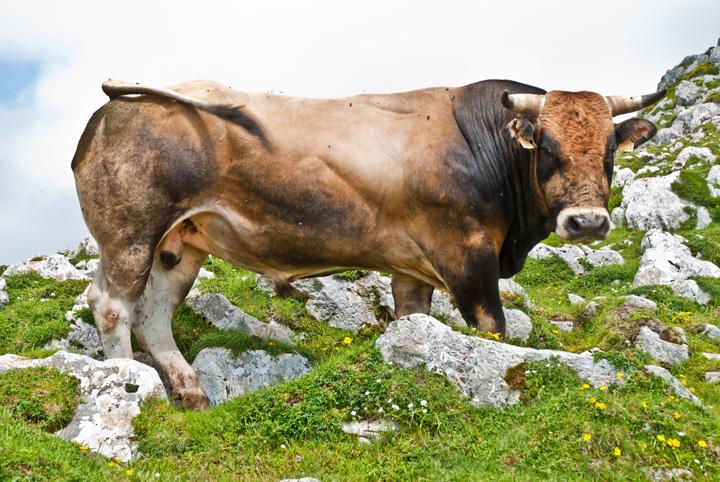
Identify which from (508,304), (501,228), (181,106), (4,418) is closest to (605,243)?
(508,304)

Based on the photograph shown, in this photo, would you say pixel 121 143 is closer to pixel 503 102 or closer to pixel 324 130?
pixel 324 130

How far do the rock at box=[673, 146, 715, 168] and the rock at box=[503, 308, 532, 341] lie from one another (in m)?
28.2

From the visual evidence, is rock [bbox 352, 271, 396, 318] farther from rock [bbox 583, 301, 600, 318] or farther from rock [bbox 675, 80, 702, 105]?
rock [bbox 675, 80, 702, 105]

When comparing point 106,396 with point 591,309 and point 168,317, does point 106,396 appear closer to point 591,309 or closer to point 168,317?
point 168,317

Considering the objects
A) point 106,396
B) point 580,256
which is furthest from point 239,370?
point 580,256

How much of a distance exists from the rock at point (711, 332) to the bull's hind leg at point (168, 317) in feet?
29.3

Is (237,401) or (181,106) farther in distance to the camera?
(181,106)

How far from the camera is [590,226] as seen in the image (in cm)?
891

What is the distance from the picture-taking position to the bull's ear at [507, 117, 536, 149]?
953 cm

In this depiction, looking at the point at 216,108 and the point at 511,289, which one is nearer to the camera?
the point at 216,108

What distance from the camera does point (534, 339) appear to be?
41.4ft

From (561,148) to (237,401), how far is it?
5.04 metres

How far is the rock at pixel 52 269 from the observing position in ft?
51.2

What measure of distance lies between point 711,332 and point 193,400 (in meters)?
9.21
